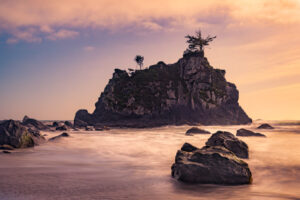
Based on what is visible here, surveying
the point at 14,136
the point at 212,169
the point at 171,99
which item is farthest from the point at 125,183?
the point at 171,99

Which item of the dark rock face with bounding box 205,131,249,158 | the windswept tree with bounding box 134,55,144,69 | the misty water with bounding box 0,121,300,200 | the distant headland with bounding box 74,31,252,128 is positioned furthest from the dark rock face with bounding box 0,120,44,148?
the windswept tree with bounding box 134,55,144,69

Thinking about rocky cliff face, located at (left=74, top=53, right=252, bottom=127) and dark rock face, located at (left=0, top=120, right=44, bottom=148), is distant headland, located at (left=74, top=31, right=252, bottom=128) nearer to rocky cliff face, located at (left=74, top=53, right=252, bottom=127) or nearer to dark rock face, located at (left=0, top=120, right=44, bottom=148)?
rocky cliff face, located at (left=74, top=53, right=252, bottom=127)

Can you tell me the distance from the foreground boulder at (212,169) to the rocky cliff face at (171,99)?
56173 millimetres

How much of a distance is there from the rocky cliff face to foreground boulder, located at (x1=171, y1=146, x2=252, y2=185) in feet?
184

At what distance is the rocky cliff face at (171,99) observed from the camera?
69.1m

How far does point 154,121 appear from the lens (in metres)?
67.2

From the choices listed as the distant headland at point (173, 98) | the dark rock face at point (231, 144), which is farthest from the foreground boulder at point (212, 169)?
the distant headland at point (173, 98)

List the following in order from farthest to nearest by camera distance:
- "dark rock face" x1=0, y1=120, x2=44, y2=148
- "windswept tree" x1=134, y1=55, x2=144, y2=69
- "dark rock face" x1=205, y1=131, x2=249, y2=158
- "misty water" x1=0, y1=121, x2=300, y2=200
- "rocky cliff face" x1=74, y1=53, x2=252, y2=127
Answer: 1. "windswept tree" x1=134, y1=55, x2=144, y2=69
2. "rocky cliff face" x1=74, y1=53, x2=252, y2=127
3. "dark rock face" x1=0, y1=120, x2=44, y2=148
4. "dark rock face" x1=205, y1=131, x2=249, y2=158
5. "misty water" x1=0, y1=121, x2=300, y2=200

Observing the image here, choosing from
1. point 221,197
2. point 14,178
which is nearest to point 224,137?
point 221,197

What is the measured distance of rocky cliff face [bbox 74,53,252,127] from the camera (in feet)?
227

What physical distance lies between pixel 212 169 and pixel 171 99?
65.8 metres

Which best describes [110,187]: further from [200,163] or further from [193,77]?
[193,77]

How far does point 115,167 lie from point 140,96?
64336 mm

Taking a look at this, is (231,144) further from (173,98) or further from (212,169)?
(173,98)
